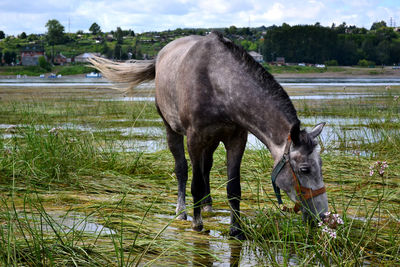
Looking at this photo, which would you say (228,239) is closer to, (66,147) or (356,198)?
(356,198)

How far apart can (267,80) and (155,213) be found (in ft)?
6.00

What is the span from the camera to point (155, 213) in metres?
4.92

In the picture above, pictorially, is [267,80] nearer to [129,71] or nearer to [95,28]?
[129,71]

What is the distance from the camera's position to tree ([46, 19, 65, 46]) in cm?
15162

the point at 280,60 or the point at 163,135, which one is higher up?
the point at 280,60

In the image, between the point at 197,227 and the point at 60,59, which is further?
the point at 60,59

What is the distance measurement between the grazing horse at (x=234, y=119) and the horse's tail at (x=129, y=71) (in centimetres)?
124

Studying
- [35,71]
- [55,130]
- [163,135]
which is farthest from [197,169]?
[35,71]

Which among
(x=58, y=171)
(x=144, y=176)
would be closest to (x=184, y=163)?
(x=144, y=176)

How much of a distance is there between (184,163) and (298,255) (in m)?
2.31

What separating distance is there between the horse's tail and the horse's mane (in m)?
2.27

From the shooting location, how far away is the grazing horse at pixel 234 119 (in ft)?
12.0

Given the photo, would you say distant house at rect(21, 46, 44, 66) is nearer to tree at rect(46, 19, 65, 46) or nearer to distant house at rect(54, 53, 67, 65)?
distant house at rect(54, 53, 67, 65)

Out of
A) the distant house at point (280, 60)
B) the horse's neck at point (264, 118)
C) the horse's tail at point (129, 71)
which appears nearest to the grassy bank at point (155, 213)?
the horse's neck at point (264, 118)
